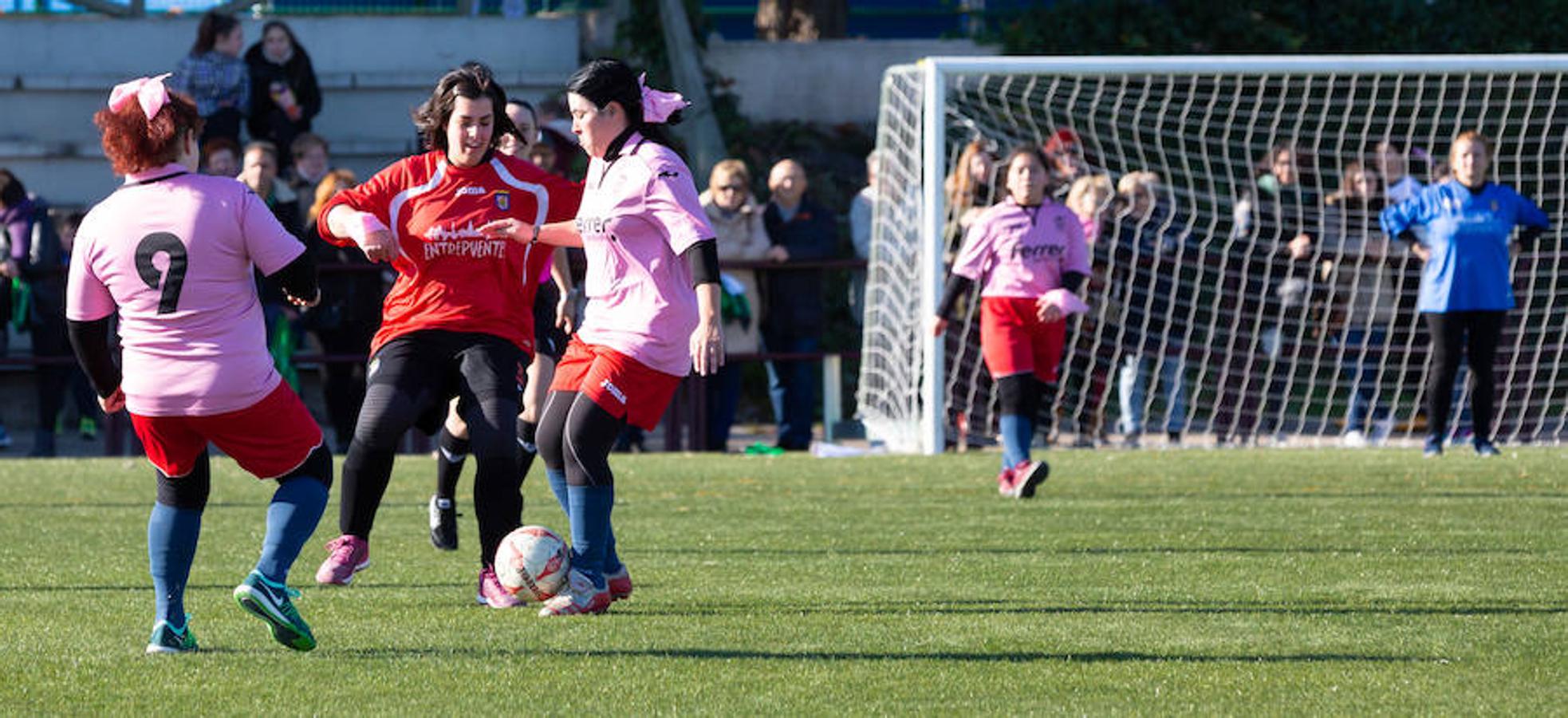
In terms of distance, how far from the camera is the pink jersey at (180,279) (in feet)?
18.5

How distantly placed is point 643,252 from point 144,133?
158cm

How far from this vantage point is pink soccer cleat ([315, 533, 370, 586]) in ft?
23.0

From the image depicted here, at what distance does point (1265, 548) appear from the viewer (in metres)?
8.39

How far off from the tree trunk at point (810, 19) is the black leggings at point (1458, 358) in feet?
30.8

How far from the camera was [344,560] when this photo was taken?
7031mm

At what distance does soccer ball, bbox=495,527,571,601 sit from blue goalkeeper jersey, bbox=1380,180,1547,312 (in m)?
7.71

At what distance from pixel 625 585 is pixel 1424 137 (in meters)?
11.2

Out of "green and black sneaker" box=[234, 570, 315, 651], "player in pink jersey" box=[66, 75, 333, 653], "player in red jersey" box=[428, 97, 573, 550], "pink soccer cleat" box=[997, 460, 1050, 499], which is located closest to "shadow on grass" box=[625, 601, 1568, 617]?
"player in red jersey" box=[428, 97, 573, 550]

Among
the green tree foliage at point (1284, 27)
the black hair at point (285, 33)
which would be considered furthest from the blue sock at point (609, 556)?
the green tree foliage at point (1284, 27)

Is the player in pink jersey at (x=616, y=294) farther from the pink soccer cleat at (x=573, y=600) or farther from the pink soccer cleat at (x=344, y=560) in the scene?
the pink soccer cleat at (x=344, y=560)

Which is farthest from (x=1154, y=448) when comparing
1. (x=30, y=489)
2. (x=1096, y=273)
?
(x=30, y=489)

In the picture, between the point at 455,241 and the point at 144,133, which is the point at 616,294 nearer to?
the point at 455,241

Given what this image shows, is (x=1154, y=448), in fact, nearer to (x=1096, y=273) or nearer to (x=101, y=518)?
(x=1096, y=273)

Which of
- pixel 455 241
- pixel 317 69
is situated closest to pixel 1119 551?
pixel 455 241
